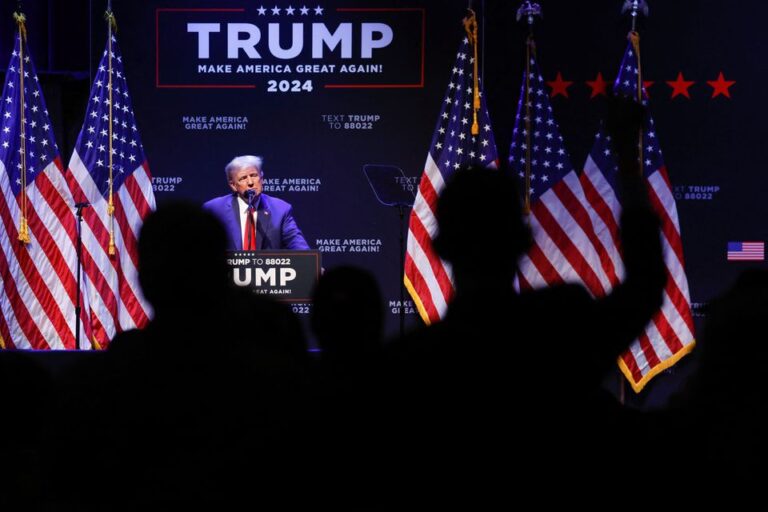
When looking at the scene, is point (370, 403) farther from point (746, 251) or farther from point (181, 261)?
point (746, 251)

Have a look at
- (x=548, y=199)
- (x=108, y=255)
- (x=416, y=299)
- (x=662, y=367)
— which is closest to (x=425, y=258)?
(x=416, y=299)

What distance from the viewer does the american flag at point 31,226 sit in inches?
253

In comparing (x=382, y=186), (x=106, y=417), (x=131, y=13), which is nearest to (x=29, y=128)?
(x=131, y=13)

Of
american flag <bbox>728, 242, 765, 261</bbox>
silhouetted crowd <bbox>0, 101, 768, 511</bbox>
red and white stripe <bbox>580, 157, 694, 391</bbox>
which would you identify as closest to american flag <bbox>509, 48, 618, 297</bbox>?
red and white stripe <bbox>580, 157, 694, 391</bbox>

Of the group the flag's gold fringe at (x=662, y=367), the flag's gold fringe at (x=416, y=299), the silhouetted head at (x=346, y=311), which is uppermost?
the silhouetted head at (x=346, y=311)

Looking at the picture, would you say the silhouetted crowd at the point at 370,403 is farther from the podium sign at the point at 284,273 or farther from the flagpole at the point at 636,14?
the flagpole at the point at 636,14

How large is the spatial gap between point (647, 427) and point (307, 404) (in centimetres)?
67

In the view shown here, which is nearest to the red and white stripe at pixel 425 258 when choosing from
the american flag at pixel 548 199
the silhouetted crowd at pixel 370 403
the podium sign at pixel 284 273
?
the american flag at pixel 548 199

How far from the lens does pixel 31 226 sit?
6500 millimetres

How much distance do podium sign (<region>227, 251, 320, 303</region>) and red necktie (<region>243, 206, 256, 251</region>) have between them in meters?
0.58

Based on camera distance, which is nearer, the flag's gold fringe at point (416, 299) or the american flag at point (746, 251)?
the flag's gold fringe at point (416, 299)

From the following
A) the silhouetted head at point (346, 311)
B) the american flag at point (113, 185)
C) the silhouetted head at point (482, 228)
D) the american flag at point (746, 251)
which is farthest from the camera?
the american flag at point (746, 251)

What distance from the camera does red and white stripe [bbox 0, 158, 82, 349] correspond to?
643 centimetres

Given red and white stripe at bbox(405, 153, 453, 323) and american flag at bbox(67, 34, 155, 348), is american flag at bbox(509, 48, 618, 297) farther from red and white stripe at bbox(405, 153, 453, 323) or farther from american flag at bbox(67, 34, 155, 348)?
american flag at bbox(67, 34, 155, 348)
